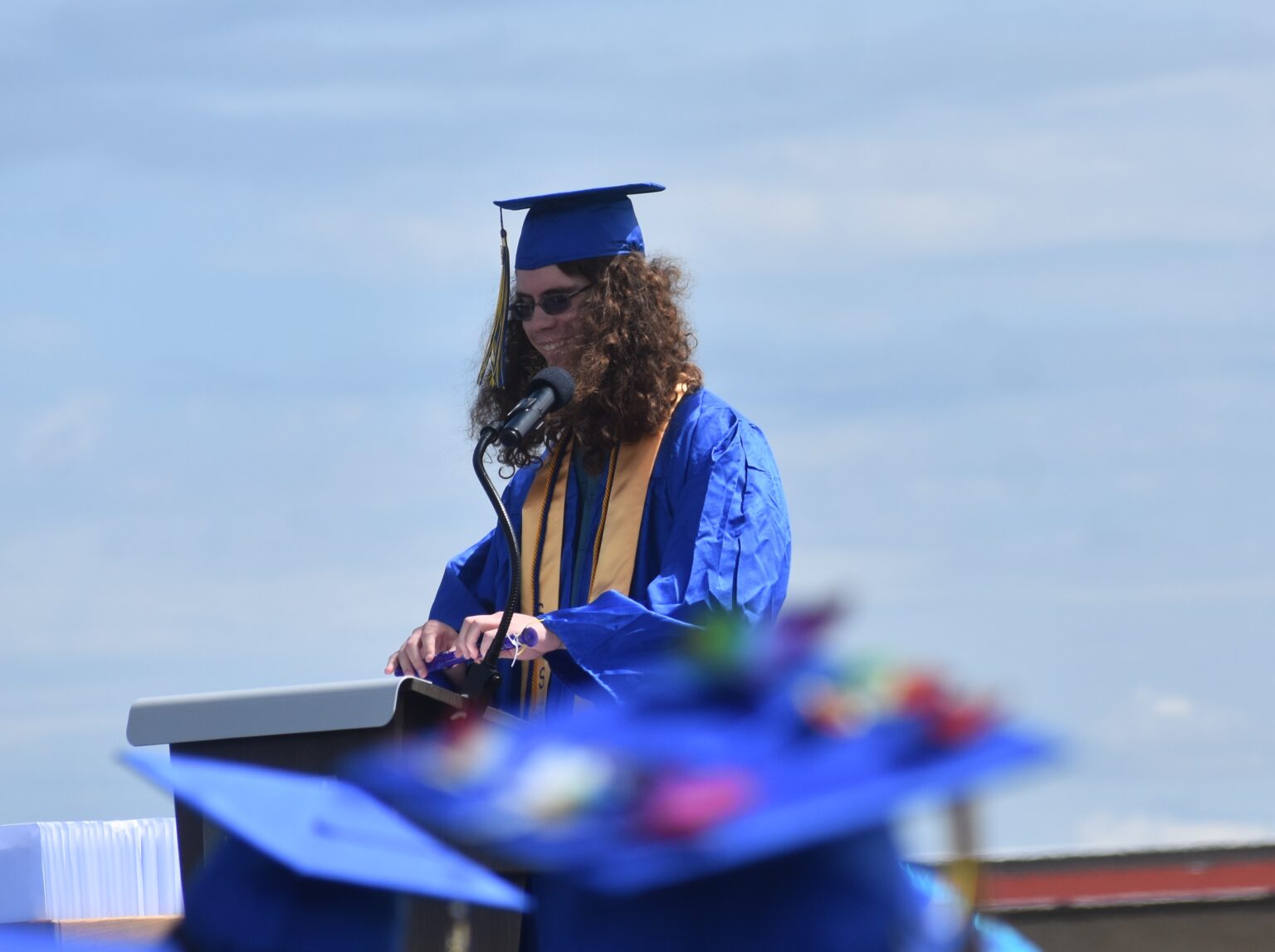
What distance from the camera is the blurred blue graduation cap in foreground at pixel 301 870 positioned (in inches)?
54.6

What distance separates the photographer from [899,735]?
1.21 metres

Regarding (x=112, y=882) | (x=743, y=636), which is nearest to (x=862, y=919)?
(x=743, y=636)

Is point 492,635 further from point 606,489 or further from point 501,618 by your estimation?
point 606,489

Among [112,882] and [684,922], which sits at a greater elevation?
[684,922]

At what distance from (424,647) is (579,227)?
0.89 m

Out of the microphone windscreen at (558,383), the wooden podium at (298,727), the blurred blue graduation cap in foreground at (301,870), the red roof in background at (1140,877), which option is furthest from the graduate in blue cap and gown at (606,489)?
the red roof in background at (1140,877)

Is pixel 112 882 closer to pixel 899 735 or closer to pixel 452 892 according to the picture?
pixel 452 892

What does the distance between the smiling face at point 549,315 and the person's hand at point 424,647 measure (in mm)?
573

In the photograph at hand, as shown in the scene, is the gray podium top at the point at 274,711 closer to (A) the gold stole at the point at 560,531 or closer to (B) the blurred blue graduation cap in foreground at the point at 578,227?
(A) the gold stole at the point at 560,531

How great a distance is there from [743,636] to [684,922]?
283 millimetres

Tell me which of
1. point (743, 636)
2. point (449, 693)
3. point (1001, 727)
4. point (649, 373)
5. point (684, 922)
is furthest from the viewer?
point (649, 373)

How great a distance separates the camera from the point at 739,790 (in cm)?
116

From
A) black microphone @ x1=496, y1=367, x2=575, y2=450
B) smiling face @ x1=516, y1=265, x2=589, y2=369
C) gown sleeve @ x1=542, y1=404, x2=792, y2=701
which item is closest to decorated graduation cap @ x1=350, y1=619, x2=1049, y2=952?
gown sleeve @ x1=542, y1=404, x2=792, y2=701

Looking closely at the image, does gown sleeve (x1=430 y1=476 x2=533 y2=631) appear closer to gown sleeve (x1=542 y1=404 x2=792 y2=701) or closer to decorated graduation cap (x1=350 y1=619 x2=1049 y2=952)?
gown sleeve (x1=542 y1=404 x2=792 y2=701)
